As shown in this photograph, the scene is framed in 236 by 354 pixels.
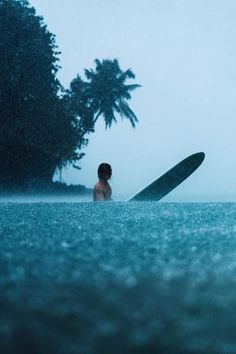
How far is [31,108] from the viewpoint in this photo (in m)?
20.0

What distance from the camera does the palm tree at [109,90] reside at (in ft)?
99.7

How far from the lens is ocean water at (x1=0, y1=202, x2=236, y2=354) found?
56 cm

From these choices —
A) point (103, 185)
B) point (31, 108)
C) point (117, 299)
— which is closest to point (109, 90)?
point (31, 108)

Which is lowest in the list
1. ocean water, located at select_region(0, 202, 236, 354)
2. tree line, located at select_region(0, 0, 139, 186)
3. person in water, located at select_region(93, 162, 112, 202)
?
ocean water, located at select_region(0, 202, 236, 354)

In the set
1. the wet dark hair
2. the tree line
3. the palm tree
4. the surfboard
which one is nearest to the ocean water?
the surfboard

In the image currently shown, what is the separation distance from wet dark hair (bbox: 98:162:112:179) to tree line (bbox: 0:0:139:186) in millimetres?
13320

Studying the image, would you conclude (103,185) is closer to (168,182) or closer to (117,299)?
(168,182)

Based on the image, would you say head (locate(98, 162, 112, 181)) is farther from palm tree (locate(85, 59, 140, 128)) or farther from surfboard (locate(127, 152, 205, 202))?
palm tree (locate(85, 59, 140, 128))

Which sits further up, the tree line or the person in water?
the tree line

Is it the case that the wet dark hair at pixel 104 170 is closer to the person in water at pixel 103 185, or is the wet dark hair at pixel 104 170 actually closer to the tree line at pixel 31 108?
the person in water at pixel 103 185

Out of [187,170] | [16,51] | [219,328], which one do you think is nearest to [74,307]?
[219,328]

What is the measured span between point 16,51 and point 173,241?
19.8m

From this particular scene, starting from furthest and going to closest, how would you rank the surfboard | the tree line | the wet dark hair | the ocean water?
the tree line < the wet dark hair < the surfboard < the ocean water

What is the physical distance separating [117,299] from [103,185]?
19.3 ft
